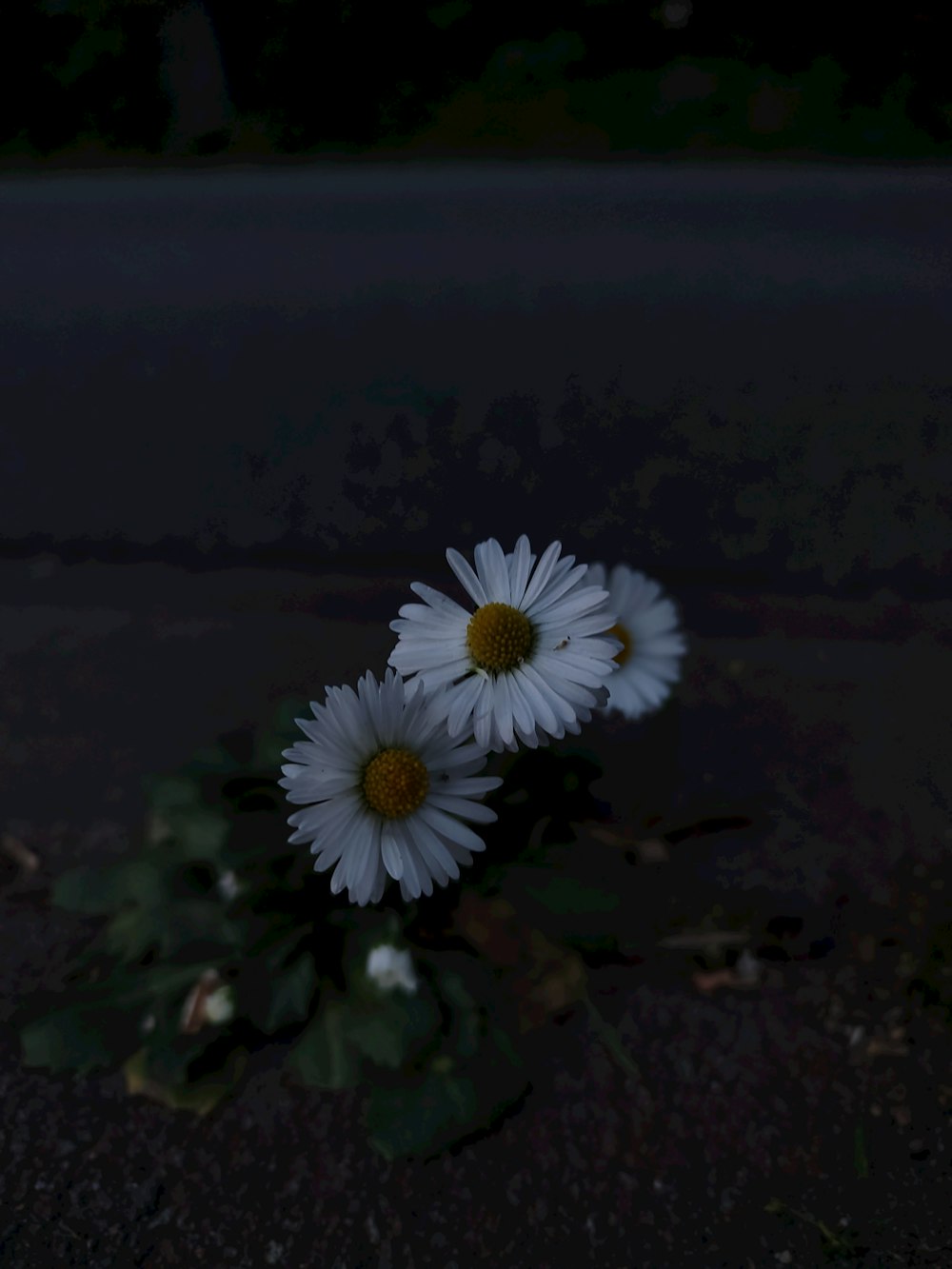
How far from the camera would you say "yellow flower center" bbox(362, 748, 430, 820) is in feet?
3.38

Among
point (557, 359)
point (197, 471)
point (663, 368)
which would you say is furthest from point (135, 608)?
point (663, 368)

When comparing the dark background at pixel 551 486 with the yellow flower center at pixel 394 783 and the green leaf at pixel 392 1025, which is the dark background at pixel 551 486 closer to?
the green leaf at pixel 392 1025

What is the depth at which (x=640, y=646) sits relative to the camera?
1358mm

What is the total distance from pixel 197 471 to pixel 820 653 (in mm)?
983

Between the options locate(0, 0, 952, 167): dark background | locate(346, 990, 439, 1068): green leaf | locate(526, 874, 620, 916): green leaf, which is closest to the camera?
locate(346, 990, 439, 1068): green leaf

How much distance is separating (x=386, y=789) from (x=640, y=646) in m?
0.45

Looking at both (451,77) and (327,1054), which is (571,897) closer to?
(327,1054)

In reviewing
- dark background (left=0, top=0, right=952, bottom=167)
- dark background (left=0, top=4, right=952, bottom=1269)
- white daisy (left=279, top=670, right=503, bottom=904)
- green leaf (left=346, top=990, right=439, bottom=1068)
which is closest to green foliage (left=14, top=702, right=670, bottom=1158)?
green leaf (left=346, top=990, right=439, bottom=1068)

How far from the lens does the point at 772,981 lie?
1359mm

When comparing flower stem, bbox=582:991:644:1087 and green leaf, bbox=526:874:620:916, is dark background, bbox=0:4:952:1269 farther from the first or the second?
green leaf, bbox=526:874:620:916

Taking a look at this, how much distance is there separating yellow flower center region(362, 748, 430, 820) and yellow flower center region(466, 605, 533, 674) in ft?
0.37

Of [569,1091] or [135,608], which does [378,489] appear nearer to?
[135,608]

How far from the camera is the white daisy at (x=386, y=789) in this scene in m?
0.99

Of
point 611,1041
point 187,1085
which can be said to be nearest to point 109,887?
point 187,1085
